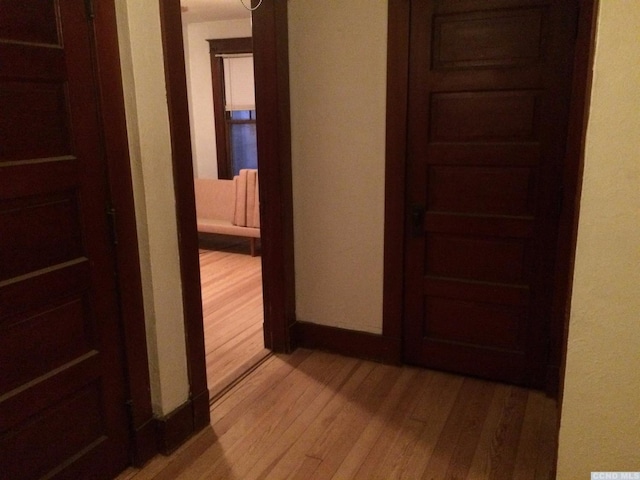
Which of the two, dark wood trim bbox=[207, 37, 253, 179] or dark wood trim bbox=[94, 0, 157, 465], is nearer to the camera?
dark wood trim bbox=[94, 0, 157, 465]

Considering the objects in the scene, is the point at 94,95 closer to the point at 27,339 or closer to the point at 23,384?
the point at 27,339

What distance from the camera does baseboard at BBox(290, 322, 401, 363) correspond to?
9.71 ft

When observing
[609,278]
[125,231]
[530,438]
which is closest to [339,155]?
[125,231]

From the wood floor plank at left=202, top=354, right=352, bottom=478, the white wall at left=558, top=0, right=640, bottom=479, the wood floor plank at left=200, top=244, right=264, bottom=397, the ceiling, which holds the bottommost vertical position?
the wood floor plank at left=202, top=354, right=352, bottom=478

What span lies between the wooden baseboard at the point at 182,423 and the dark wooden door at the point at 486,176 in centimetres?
121

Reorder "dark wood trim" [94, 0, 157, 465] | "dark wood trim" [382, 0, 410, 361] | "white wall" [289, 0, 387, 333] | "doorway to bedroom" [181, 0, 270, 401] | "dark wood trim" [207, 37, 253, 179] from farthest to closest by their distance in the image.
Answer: "dark wood trim" [207, 37, 253, 179], "doorway to bedroom" [181, 0, 270, 401], "white wall" [289, 0, 387, 333], "dark wood trim" [382, 0, 410, 361], "dark wood trim" [94, 0, 157, 465]

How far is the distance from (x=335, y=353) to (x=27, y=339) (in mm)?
1810

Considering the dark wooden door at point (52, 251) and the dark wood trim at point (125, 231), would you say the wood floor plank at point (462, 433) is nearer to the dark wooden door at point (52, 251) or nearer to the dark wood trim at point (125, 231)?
the dark wood trim at point (125, 231)

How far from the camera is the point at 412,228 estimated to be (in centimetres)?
276

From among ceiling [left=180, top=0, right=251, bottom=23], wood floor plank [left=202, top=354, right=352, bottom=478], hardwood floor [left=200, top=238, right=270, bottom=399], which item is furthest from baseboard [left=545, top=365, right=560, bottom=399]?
ceiling [left=180, top=0, right=251, bottom=23]

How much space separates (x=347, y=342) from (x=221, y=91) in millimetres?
3942

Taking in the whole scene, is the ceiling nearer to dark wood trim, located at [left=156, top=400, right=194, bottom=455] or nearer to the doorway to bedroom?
the doorway to bedroom

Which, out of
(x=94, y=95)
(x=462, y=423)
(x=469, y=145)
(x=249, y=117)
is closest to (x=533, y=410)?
(x=462, y=423)

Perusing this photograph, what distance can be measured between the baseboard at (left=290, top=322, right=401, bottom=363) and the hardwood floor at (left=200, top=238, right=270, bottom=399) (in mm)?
244
